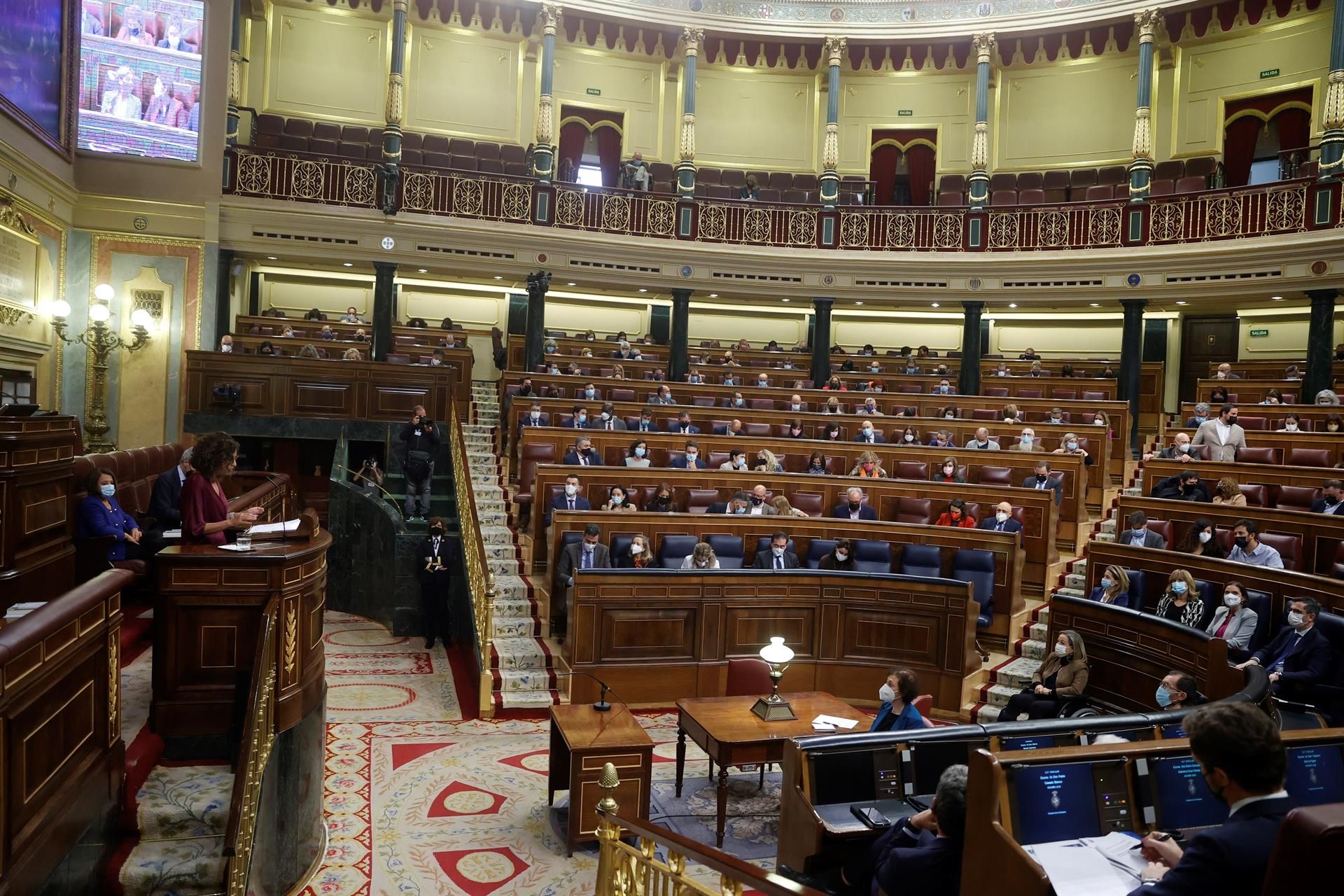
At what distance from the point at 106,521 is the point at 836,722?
455 centimetres

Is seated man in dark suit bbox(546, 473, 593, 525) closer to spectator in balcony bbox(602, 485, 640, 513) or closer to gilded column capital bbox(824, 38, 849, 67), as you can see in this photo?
spectator in balcony bbox(602, 485, 640, 513)

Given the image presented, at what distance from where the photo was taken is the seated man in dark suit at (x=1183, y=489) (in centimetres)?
895

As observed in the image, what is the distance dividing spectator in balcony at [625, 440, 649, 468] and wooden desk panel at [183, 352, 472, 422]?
2734mm

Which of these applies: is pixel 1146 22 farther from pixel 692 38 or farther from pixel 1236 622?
pixel 1236 622

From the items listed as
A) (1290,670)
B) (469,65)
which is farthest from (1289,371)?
(469,65)

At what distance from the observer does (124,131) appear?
1225 cm

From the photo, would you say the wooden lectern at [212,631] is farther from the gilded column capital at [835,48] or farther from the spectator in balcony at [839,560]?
the gilded column capital at [835,48]

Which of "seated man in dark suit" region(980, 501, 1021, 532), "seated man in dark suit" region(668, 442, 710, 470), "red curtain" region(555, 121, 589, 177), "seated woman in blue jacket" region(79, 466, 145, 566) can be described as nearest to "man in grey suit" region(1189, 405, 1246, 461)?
"seated man in dark suit" region(980, 501, 1021, 532)

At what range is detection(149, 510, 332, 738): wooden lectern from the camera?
12.9ft

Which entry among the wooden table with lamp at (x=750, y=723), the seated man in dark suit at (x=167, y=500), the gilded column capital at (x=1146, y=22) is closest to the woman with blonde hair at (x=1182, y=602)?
the wooden table with lamp at (x=750, y=723)

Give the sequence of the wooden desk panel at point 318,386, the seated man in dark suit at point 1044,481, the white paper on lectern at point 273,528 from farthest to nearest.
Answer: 1. the wooden desk panel at point 318,386
2. the seated man in dark suit at point 1044,481
3. the white paper on lectern at point 273,528

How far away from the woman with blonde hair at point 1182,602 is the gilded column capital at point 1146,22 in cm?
1155

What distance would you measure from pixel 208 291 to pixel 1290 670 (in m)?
13.3

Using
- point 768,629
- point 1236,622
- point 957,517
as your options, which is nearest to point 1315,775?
point 1236,622
